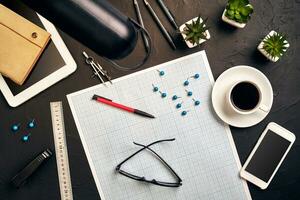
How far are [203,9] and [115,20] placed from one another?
0.35 m

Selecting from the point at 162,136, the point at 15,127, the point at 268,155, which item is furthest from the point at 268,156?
the point at 15,127

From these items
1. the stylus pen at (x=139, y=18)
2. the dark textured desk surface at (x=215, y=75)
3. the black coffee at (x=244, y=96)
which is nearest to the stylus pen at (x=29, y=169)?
the dark textured desk surface at (x=215, y=75)

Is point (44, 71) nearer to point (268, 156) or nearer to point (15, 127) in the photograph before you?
point (15, 127)

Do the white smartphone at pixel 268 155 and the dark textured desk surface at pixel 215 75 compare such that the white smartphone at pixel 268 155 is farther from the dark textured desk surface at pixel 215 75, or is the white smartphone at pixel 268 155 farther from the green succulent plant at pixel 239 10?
the green succulent plant at pixel 239 10

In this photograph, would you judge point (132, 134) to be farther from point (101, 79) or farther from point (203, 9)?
point (203, 9)

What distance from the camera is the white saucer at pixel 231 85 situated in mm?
944

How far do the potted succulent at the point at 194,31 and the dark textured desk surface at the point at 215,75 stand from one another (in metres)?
0.03

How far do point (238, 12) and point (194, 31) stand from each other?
4.2 inches

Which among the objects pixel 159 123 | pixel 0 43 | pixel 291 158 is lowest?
pixel 291 158

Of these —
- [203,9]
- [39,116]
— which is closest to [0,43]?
[39,116]

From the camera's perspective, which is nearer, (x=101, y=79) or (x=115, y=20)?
(x=115, y=20)

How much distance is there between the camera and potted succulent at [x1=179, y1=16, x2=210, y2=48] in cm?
91

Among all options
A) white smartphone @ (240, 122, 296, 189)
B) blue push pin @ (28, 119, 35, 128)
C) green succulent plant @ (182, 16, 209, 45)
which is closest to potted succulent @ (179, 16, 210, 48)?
green succulent plant @ (182, 16, 209, 45)

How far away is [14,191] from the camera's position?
0.98m
